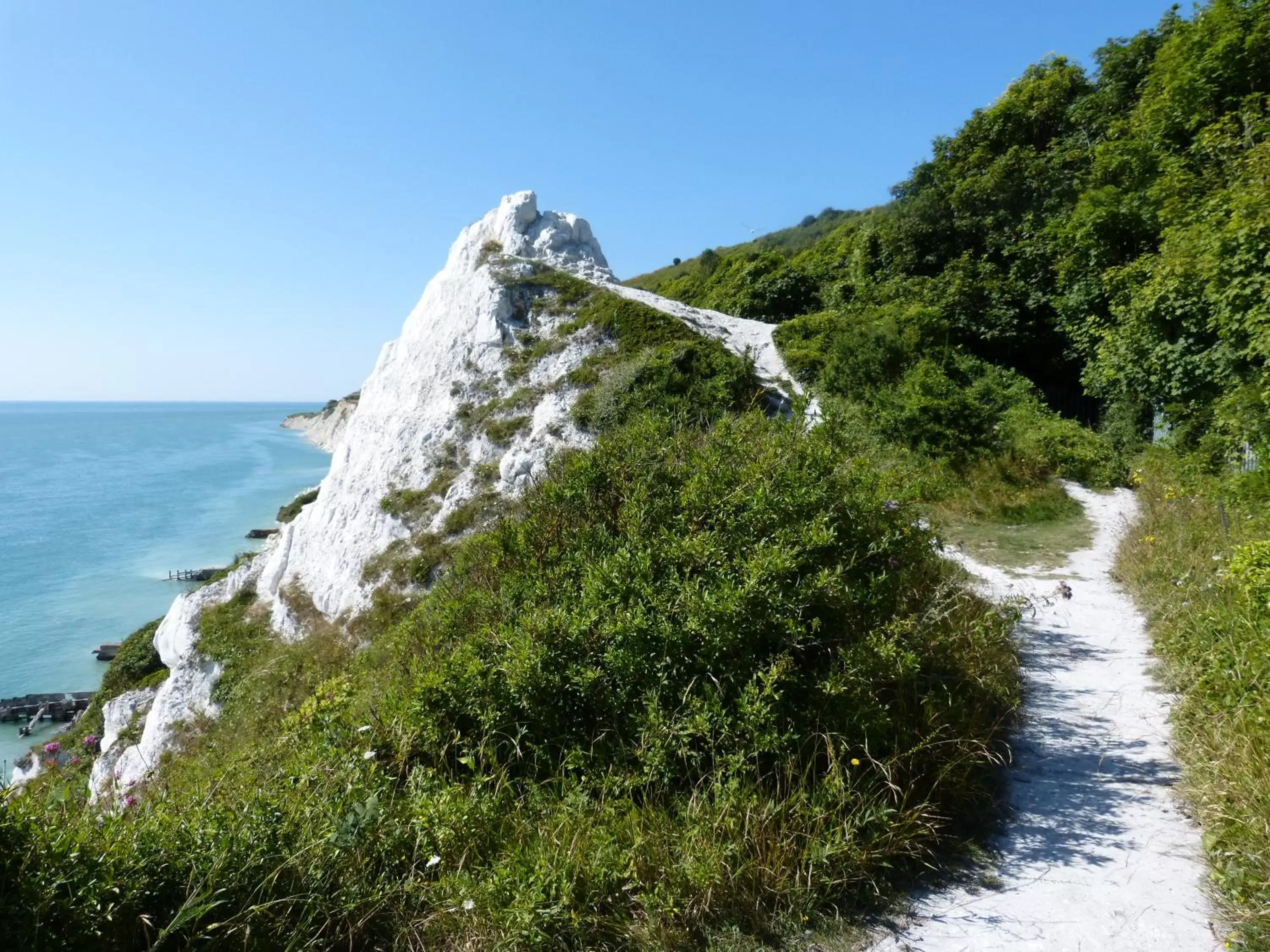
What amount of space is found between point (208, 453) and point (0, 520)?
63.6 m

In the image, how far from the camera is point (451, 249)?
2341cm

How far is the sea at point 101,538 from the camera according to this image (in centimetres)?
3862

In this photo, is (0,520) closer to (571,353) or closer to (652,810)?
(571,353)

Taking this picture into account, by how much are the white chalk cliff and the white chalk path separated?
959cm

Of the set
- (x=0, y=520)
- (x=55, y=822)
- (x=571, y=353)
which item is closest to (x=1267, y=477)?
(x=55, y=822)

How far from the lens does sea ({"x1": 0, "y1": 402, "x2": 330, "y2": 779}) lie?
1521 inches

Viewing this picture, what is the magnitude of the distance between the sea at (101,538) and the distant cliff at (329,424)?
6347 mm

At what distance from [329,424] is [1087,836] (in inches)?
6310

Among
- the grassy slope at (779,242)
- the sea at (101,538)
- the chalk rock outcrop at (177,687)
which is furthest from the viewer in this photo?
the grassy slope at (779,242)

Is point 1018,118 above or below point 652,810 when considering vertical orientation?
above

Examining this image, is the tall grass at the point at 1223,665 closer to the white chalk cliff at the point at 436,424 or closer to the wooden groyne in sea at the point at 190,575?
the white chalk cliff at the point at 436,424

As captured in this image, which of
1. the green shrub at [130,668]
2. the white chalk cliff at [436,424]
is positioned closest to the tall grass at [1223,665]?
the white chalk cliff at [436,424]

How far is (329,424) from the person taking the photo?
149125 mm

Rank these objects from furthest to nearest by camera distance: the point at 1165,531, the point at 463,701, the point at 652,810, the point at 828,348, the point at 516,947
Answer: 1. the point at 828,348
2. the point at 1165,531
3. the point at 463,701
4. the point at 652,810
5. the point at 516,947
